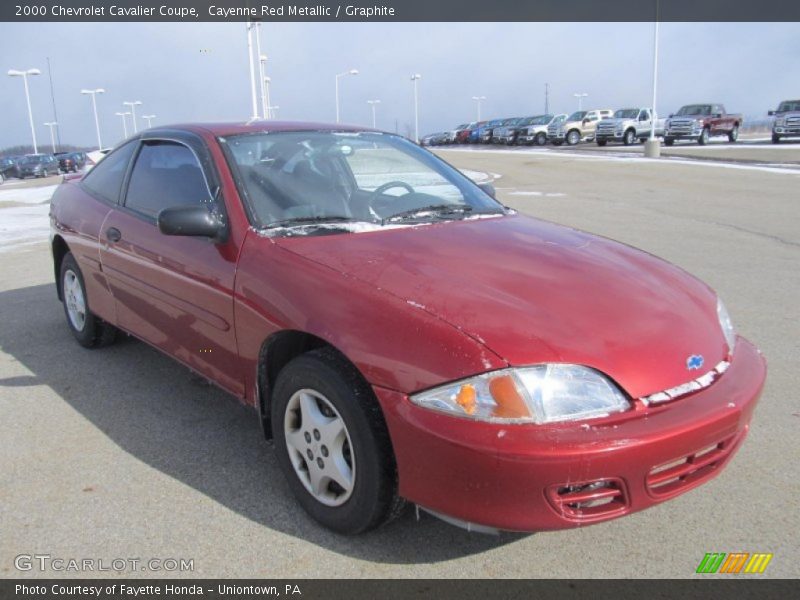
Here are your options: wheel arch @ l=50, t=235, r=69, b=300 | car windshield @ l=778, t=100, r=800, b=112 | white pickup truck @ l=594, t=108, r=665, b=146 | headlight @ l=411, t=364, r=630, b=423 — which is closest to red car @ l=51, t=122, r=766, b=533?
headlight @ l=411, t=364, r=630, b=423

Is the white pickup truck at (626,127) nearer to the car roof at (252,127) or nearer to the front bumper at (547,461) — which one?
the car roof at (252,127)

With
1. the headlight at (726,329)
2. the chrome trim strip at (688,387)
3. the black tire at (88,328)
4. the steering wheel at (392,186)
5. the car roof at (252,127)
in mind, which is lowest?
the black tire at (88,328)

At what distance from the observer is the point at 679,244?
8.49 meters

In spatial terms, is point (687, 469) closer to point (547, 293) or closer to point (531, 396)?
point (531, 396)

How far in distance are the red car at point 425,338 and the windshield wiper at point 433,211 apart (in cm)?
2

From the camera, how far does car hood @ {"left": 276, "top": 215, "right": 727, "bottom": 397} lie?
229 cm

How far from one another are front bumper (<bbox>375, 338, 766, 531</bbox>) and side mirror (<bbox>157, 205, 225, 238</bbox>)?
48.3 inches

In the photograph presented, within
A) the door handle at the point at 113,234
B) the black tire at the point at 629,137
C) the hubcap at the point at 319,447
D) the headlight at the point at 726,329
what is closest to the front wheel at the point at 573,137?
the black tire at the point at 629,137

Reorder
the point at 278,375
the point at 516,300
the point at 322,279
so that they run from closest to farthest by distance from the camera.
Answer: the point at 516,300
the point at 322,279
the point at 278,375

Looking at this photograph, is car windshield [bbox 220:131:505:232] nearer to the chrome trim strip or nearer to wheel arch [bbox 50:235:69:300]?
the chrome trim strip

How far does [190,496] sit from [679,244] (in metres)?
7.19

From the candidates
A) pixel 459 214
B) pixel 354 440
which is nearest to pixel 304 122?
pixel 459 214

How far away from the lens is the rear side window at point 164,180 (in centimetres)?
351
